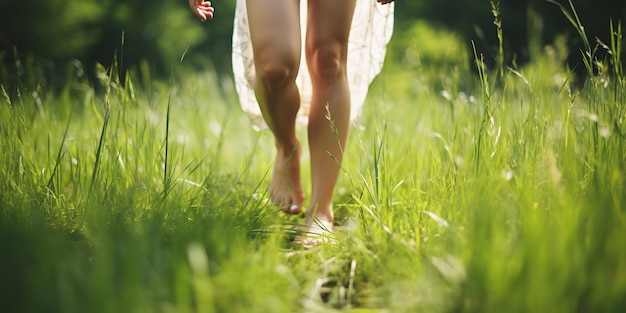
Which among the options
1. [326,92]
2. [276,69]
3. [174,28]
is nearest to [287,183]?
[326,92]

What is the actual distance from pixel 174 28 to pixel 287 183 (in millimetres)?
6120

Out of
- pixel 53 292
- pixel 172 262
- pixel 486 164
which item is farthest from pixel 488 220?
pixel 53 292

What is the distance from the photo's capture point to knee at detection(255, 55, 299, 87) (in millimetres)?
1504

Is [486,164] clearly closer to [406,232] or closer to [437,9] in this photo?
[406,232]

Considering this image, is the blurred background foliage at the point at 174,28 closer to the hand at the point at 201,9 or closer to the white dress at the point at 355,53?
the white dress at the point at 355,53

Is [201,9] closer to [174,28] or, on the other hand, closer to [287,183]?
[287,183]

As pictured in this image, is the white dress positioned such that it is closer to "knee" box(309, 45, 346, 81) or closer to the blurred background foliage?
"knee" box(309, 45, 346, 81)

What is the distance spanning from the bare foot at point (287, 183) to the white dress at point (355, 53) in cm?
30

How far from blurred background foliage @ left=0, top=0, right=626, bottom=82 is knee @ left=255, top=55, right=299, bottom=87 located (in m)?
2.87

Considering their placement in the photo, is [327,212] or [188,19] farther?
[188,19]

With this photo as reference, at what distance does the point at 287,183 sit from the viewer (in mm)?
1872

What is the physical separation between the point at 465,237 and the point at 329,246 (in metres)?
0.41

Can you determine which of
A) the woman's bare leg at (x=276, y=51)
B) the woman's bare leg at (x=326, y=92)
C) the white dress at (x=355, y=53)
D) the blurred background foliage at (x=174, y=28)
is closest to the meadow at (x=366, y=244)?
the woman's bare leg at (x=326, y=92)

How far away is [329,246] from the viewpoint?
1.39 meters
